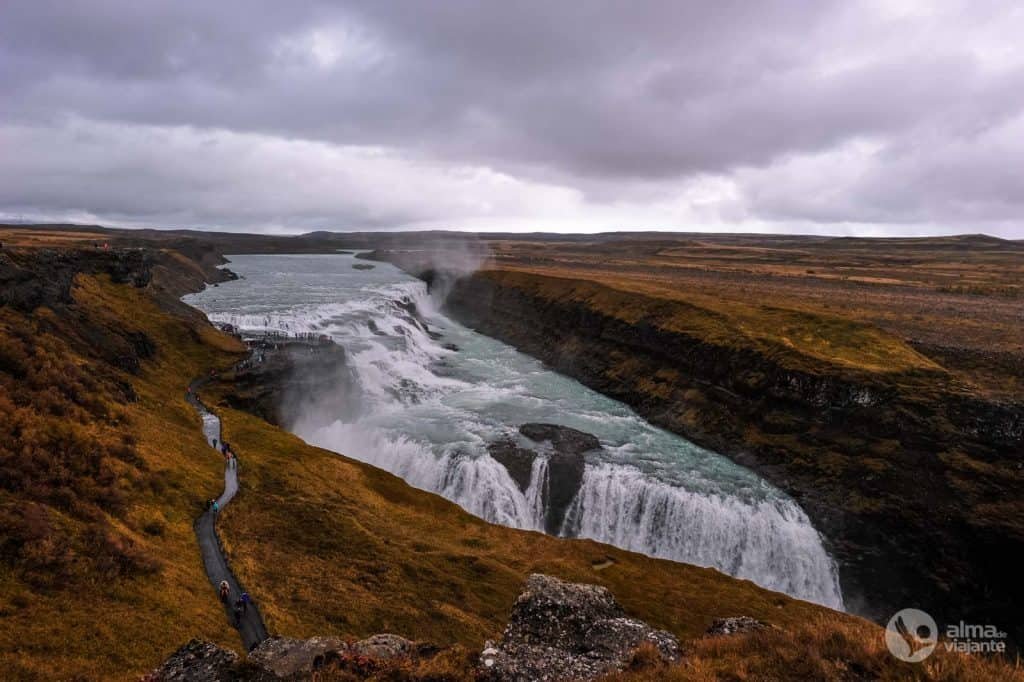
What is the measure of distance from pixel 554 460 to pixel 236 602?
2642 cm

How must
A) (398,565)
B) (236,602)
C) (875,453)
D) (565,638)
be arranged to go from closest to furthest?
(565,638)
(236,602)
(398,565)
(875,453)

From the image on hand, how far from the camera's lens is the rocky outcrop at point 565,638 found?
1270 centimetres

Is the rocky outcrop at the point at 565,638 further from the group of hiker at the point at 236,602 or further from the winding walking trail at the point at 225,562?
the group of hiker at the point at 236,602

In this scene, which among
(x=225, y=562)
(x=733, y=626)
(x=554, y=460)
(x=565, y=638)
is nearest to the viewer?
(x=733, y=626)

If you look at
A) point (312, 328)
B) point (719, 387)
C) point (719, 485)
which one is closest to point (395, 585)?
point (719, 485)

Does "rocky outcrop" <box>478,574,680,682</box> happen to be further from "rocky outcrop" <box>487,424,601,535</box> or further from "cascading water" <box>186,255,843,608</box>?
"rocky outcrop" <box>487,424,601,535</box>

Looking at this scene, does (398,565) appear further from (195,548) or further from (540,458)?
(540,458)

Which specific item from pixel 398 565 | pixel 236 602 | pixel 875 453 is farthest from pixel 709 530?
pixel 236 602

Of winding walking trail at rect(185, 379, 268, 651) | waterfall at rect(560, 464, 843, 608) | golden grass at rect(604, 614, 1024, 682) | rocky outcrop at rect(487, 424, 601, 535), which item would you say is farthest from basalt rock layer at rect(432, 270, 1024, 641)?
winding walking trail at rect(185, 379, 268, 651)

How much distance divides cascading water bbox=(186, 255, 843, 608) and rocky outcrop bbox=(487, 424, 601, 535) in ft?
1.74

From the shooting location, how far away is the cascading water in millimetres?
37406

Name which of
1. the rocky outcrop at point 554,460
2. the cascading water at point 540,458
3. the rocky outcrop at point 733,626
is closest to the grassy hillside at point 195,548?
the rocky outcrop at point 733,626

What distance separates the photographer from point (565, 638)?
15.5 meters

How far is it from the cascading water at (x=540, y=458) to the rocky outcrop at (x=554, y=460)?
0.53 m
